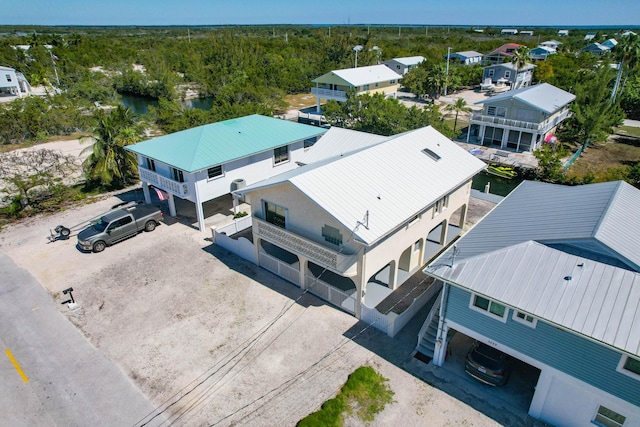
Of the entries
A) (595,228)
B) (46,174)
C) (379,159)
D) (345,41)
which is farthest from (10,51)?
(595,228)

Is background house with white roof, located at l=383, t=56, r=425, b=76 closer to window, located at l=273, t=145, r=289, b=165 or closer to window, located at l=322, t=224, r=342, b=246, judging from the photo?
window, located at l=273, t=145, r=289, b=165

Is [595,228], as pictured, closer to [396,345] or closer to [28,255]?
[396,345]

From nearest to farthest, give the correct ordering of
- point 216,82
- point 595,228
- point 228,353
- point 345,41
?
point 595,228, point 228,353, point 216,82, point 345,41

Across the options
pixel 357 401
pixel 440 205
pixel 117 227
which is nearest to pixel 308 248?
pixel 357 401

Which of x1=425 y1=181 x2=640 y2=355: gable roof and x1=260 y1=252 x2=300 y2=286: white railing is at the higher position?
x1=425 y1=181 x2=640 y2=355: gable roof

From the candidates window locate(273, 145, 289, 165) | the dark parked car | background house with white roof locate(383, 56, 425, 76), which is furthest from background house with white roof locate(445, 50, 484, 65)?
the dark parked car

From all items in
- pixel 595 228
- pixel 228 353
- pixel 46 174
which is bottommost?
pixel 228 353
